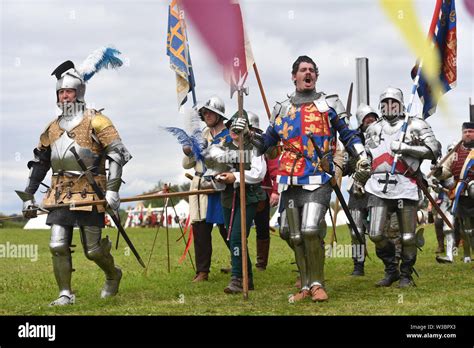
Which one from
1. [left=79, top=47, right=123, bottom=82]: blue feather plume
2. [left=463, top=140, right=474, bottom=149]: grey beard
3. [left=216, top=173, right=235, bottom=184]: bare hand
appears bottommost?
[left=216, top=173, right=235, bottom=184]: bare hand

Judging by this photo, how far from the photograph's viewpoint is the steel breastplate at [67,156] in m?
7.83

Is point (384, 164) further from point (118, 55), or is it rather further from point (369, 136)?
point (118, 55)

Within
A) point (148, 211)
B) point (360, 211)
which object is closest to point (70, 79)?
point (360, 211)

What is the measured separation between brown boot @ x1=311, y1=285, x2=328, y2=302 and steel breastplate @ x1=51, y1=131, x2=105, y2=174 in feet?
8.17

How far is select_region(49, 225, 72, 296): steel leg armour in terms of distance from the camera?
25.5 ft

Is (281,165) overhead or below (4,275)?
overhead

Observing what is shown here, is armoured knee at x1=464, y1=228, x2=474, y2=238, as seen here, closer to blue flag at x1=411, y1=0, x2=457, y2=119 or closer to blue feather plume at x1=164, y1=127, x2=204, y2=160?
blue flag at x1=411, y1=0, x2=457, y2=119

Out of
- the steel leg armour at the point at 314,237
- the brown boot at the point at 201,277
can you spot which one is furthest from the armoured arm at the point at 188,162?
the steel leg armour at the point at 314,237

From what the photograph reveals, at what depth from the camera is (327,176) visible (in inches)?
310

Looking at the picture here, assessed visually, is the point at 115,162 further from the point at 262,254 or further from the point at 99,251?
the point at 262,254

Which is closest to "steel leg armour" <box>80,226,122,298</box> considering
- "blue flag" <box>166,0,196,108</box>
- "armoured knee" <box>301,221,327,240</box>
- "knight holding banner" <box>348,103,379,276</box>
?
"armoured knee" <box>301,221,327,240</box>
